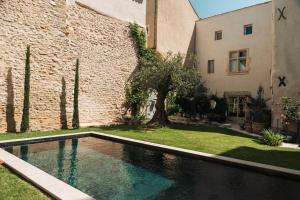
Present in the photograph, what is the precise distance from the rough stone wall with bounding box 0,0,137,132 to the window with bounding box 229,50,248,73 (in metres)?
7.29

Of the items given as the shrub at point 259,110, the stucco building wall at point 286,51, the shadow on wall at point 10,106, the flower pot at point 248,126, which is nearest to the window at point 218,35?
the shrub at point 259,110

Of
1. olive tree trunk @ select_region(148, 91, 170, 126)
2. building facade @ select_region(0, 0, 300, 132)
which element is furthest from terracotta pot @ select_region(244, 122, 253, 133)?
olive tree trunk @ select_region(148, 91, 170, 126)

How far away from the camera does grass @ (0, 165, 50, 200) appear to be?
4.18 meters

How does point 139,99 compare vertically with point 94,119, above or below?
above

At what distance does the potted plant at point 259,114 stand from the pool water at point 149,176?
7.80 metres

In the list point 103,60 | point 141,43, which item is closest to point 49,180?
point 103,60

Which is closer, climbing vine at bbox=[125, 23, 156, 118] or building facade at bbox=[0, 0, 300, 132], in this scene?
building facade at bbox=[0, 0, 300, 132]

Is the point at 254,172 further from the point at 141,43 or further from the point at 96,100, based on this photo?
the point at 141,43

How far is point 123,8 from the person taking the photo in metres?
17.7

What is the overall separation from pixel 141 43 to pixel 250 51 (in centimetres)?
762

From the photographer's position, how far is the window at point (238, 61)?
63.7 ft

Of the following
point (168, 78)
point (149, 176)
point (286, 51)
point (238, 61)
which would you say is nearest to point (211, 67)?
point (238, 61)

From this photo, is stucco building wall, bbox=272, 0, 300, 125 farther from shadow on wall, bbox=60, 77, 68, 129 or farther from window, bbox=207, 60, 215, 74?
shadow on wall, bbox=60, 77, 68, 129

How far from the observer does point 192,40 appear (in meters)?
22.1
